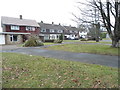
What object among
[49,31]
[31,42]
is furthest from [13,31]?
[49,31]

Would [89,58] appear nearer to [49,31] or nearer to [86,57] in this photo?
[86,57]

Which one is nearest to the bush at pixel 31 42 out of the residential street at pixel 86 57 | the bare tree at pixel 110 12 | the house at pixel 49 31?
the residential street at pixel 86 57

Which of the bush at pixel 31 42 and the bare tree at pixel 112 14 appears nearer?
the bare tree at pixel 112 14

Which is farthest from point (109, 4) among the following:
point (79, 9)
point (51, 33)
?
point (51, 33)

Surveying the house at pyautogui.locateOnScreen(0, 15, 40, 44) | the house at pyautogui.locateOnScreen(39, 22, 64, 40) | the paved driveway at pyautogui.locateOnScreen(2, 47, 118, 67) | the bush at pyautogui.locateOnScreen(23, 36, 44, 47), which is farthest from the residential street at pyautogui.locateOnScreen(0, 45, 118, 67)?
the house at pyautogui.locateOnScreen(39, 22, 64, 40)

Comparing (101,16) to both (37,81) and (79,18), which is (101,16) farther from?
(37,81)

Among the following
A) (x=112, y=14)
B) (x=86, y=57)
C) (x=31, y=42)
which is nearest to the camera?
(x=86, y=57)

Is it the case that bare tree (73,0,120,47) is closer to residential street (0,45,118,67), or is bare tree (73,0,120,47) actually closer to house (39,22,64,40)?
residential street (0,45,118,67)

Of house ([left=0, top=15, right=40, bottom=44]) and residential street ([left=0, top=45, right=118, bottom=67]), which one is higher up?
house ([left=0, top=15, right=40, bottom=44])

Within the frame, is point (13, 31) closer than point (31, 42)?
No

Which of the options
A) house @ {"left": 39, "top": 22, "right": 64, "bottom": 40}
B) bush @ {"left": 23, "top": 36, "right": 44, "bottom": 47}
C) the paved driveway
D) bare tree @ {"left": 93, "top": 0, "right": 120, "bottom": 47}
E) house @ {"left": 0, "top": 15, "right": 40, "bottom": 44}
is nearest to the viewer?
the paved driveway

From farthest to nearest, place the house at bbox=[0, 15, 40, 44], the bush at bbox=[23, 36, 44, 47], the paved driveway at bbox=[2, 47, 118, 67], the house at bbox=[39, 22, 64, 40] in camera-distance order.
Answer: the house at bbox=[39, 22, 64, 40] < the house at bbox=[0, 15, 40, 44] < the bush at bbox=[23, 36, 44, 47] < the paved driveway at bbox=[2, 47, 118, 67]

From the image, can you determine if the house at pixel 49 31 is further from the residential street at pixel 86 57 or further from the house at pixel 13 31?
the residential street at pixel 86 57

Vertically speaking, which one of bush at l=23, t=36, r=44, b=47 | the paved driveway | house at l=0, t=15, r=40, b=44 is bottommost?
the paved driveway
